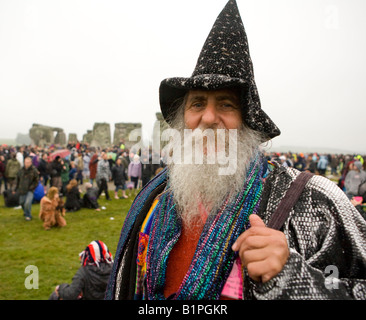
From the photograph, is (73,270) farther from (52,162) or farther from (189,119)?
(52,162)

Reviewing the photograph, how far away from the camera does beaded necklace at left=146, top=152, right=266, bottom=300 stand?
47.5 inches

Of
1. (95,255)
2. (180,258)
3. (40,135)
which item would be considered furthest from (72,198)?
(40,135)

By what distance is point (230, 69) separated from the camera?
4.95ft

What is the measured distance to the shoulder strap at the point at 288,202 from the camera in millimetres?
1121

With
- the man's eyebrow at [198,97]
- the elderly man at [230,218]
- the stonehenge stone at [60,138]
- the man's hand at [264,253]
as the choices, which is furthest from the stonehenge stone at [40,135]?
the man's hand at [264,253]

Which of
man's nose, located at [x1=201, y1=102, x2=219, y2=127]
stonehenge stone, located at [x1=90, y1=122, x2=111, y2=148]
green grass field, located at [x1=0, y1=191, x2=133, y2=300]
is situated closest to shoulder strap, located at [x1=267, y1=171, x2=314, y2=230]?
man's nose, located at [x1=201, y1=102, x2=219, y2=127]

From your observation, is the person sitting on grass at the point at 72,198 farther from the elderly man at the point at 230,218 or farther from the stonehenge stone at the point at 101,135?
the stonehenge stone at the point at 101,135

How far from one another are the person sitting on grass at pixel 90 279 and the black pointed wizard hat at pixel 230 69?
2.62m

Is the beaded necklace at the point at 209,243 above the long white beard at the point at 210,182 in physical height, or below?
below

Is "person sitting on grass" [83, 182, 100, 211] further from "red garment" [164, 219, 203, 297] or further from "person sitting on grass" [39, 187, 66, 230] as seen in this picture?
"red garment" [164, 219, 203, 297]

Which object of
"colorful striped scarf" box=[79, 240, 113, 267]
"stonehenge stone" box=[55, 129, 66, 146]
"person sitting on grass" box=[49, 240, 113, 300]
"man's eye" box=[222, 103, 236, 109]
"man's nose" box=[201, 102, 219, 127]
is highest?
"stonehenge stone" box=[55, 129, 66, 146]
